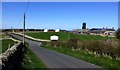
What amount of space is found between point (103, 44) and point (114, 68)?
1685cm

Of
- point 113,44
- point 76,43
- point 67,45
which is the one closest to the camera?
point 113,44

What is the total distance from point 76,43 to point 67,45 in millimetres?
6453

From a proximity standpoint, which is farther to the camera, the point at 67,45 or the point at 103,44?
the point at 67,45

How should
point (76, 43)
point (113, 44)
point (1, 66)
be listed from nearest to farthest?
point (1, 66), point (113, 44), point (76, 43)

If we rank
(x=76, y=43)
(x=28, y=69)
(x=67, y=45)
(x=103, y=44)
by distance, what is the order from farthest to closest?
(x=67, y=45), (x=76, y=43), (x=103, y=44), (x=28, y=69)

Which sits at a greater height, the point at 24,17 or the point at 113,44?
the point at 24,17

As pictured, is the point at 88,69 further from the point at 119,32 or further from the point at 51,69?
the point at 119,32

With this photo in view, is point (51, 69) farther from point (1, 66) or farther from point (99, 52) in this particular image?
point (99, 52)

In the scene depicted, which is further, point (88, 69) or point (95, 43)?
point (95, 43)

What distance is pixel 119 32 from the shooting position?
52.8m

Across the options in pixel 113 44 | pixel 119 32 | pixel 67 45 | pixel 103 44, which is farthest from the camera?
pixel 67 45

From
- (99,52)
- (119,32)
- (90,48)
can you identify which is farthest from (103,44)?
(119,32)

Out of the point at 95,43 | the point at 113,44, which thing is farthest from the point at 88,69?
the point at 95,43

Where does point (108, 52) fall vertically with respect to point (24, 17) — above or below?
below
